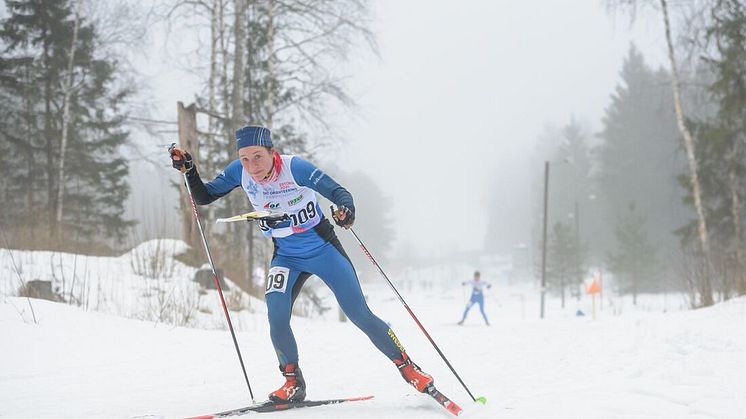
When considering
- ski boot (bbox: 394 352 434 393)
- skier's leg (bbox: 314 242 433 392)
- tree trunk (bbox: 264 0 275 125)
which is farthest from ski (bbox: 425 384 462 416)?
tree trunk (bbox: 264 0 275 125)

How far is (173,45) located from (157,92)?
4.41 metres

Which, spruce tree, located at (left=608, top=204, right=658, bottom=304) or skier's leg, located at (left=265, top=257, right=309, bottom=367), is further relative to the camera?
spruce tree, located at (left=608, top=204, right=658, bottom=304)

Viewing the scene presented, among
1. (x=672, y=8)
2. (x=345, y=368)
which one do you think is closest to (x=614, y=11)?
(x=672, y=8)

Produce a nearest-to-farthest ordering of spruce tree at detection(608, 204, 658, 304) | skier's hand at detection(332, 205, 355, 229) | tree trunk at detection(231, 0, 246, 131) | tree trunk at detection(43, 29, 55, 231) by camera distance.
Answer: skier's hand at detection(332, 205, 355, 229)
tree trunk at detection(231, 0, 246, 131)
tree trunk at detection(43, 29, 55, 231)
spruce tree at detection(608, 204, 658, 304)

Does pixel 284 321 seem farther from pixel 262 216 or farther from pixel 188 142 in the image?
pixel 188 142

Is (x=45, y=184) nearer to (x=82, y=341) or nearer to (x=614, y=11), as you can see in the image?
(x=82, y=341)

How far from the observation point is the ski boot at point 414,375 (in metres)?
3.90

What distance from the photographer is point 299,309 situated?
14594mm

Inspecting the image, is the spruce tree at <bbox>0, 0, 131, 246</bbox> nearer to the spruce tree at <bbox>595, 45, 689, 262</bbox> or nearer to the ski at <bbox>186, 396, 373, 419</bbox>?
the ski at <bbox>186, 396, 373, 419</bbox>

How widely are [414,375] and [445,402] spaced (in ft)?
0.98

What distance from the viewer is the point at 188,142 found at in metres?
12.0

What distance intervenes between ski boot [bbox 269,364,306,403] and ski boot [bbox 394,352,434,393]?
0.72 m

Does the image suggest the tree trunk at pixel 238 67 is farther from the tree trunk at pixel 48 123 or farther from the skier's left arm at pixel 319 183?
the skier's left arm at pixel 319 183

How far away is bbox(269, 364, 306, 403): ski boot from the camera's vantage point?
3.87 m
